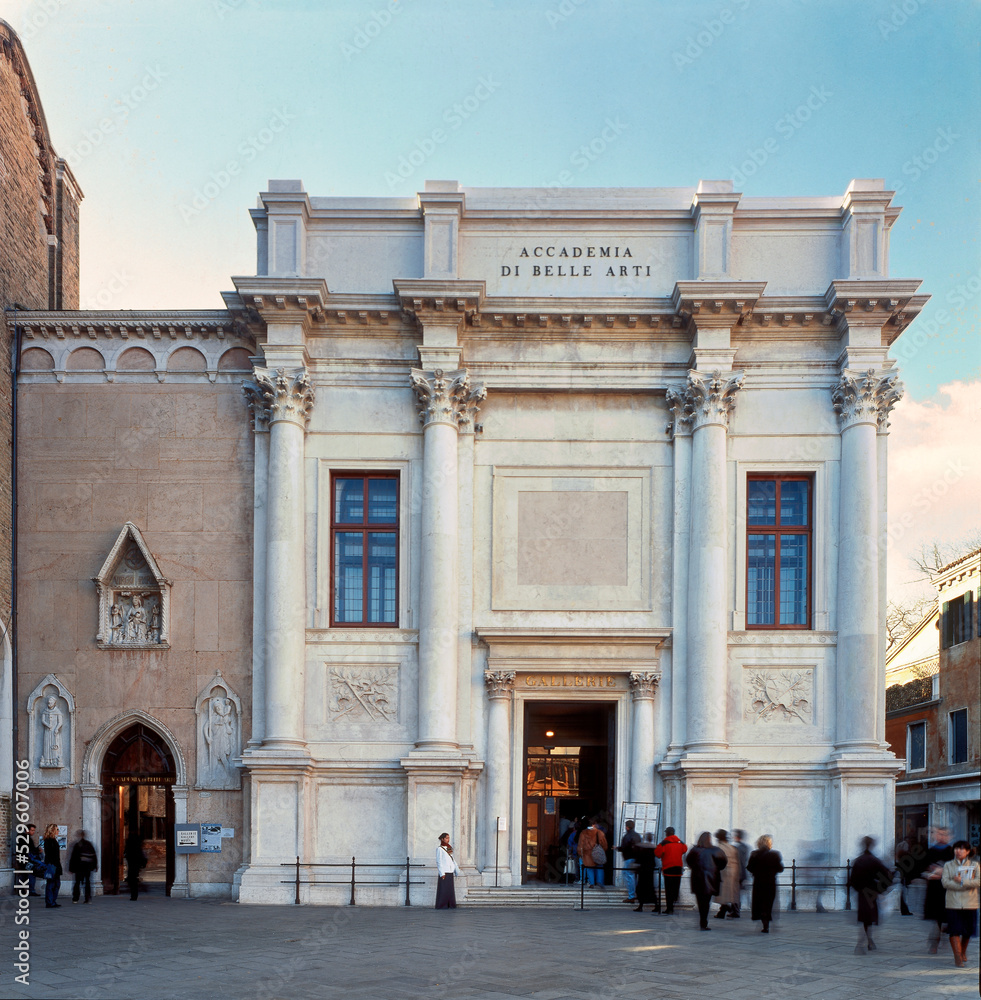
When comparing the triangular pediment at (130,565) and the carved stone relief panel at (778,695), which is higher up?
the triangular pediment at (130,565)

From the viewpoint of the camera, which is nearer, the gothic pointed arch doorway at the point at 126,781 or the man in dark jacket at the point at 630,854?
the man in dark jacket at the point at 630,854

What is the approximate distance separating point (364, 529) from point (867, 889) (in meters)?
Result: 12.2

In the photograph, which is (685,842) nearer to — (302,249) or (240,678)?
(240,678)

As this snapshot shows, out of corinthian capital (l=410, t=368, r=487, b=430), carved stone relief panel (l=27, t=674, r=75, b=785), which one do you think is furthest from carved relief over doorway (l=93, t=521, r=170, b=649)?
corinthian capital (l=410, t=368, r=487, b=430)

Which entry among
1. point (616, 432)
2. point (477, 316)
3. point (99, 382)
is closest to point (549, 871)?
point (616, 432)

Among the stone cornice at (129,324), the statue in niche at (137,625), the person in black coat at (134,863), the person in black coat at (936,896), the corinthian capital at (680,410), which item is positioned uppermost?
the stone cornice at (129,324)

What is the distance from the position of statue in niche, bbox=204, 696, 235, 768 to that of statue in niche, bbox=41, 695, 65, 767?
113 inches

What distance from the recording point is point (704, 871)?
1756 cm

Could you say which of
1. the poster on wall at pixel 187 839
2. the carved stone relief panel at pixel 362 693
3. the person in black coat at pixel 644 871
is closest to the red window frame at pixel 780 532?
the person in black coat at pixel 644 871

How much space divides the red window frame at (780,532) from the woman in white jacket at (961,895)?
31.6 feet

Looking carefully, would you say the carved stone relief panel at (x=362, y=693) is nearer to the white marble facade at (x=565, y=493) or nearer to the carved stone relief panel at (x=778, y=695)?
the white marble facade at (x=565, y=493)

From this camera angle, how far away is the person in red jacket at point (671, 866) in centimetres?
1942

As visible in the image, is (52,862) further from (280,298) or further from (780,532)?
(780,532)

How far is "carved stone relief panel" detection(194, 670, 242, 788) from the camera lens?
73.5ft
